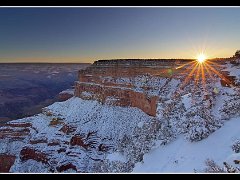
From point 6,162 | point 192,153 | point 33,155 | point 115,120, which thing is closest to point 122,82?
point 115,120

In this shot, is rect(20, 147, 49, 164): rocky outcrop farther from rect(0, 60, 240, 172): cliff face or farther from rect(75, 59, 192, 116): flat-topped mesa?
rect(75, 59, 192, 116): flat-topped mesa

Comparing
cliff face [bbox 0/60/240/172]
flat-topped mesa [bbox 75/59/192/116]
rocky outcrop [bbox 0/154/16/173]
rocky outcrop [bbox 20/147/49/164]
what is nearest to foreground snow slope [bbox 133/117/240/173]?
cliff face [bbox 0/60/240/172]

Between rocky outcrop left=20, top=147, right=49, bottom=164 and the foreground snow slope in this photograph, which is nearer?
the foreground snow slope

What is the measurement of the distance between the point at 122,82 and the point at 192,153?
2113 centimetres

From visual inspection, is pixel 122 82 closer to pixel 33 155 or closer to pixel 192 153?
pixel 33 155

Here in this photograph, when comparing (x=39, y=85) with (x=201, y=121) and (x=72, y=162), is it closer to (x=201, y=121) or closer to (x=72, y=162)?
(x=72, y=162)

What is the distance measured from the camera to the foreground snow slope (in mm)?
11477

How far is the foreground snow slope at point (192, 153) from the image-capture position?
11.5m

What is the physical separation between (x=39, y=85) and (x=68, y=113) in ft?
290

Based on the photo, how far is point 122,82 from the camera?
3338 centimetres

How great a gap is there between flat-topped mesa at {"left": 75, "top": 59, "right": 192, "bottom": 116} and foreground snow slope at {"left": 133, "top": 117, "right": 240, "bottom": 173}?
480 inches

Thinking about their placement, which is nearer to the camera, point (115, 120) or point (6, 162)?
point (115, 120)

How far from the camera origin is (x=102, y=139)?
2794cm
